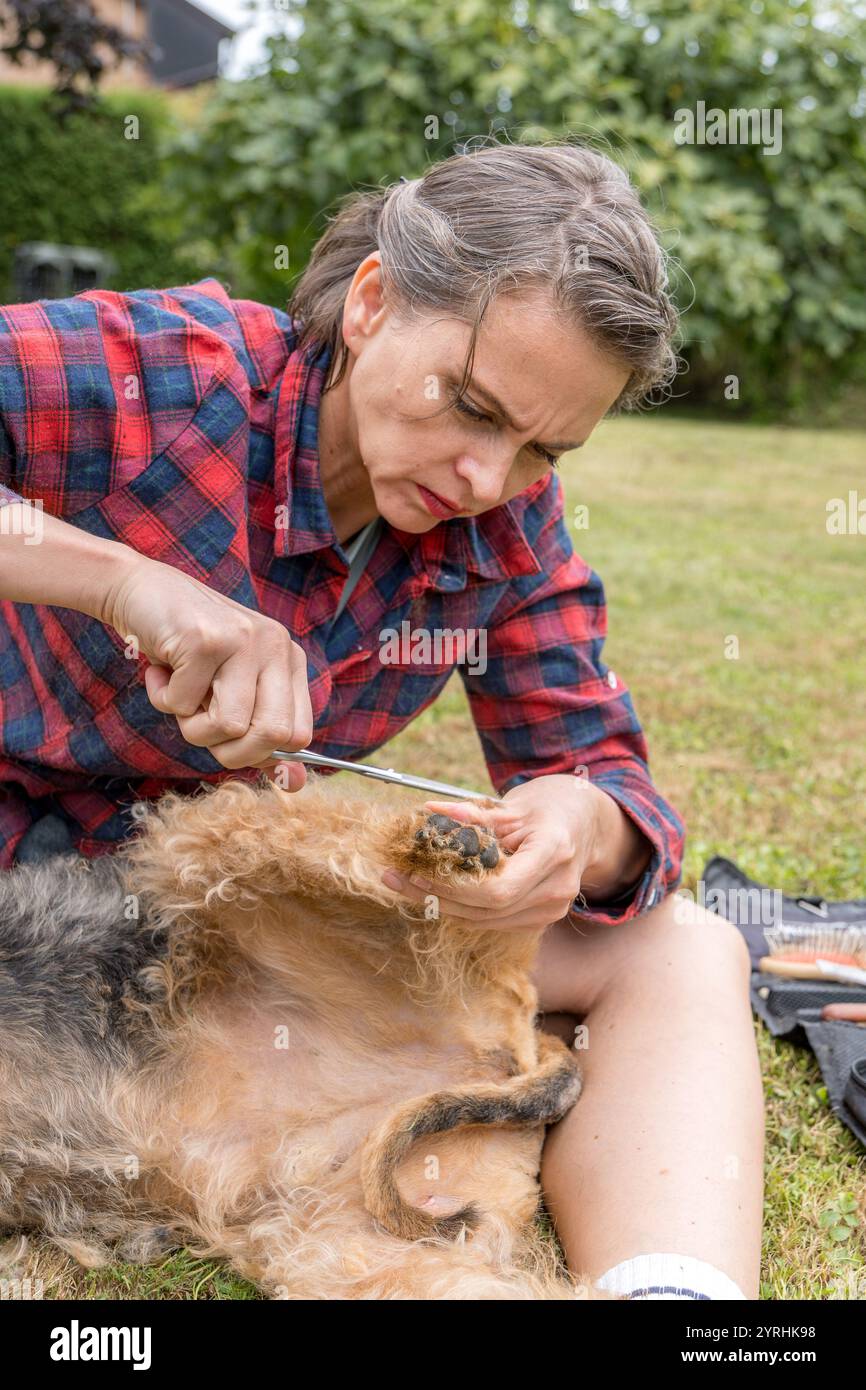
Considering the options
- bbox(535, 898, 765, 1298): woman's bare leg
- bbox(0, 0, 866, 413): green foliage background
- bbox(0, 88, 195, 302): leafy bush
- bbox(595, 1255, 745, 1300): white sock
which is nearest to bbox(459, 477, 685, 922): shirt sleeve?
bbox(535, 898, 765, 1298): woman's bare leg

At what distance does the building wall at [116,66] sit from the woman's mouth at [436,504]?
24.8 ft

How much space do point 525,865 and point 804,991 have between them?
1139mm

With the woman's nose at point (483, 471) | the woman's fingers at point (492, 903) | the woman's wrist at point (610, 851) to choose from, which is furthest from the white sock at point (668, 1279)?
the woman's nose at point (483, 471)

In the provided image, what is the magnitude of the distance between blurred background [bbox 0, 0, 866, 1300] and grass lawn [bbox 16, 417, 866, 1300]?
0.06 ft

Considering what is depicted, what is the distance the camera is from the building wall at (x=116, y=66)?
28.4 feet

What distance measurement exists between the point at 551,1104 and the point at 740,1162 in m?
0.31

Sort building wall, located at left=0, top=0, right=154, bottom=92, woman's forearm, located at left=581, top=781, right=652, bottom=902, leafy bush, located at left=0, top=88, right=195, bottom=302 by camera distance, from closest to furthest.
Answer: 1. woman's forearm, located at left=581, top=781, right=652, bottom=902
2. building wall, located at left=0, top=0, right=154, bottom=92
3. leafy bush, located at left=0, top=88, right=195, bottom=302

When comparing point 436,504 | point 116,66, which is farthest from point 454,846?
point 116,66

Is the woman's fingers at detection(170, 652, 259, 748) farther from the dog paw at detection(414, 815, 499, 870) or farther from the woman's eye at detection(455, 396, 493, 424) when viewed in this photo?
the woman's eye at detection(455, 396, 493, 424)

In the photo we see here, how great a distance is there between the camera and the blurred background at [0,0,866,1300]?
4512 mm

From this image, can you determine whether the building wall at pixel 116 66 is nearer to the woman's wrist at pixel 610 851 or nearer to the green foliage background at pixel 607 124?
the green foliage background at pixel 607 124
